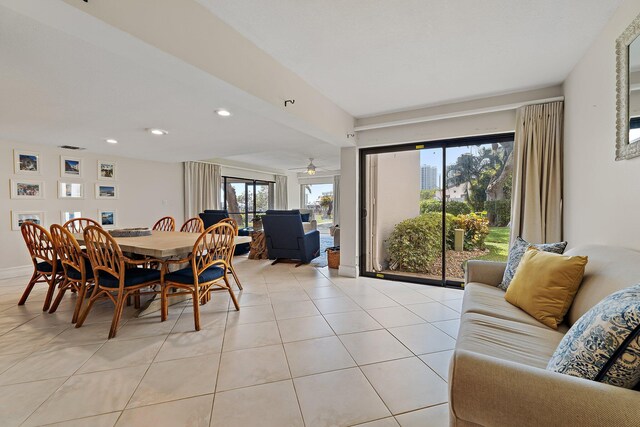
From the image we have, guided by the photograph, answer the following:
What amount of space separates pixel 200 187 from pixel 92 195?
6.71 ft

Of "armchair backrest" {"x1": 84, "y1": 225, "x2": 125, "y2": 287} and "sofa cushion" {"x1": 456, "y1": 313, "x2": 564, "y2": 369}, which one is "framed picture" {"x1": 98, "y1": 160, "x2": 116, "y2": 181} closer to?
"armchair backrest" {"x1": 84, "y1": 225, "x2": 125, "y2": 287}

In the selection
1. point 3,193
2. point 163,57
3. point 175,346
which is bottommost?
point 175,346

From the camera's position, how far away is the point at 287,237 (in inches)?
198

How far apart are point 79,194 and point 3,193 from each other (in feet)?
3.10

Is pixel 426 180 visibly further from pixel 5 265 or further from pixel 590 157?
pixel 5 265

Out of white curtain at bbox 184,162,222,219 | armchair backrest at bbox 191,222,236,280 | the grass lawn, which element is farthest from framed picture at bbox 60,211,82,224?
the grass lawn

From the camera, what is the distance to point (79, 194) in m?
5.09

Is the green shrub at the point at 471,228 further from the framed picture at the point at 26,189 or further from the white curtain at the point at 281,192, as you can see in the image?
the framed picture at the point at 26,189

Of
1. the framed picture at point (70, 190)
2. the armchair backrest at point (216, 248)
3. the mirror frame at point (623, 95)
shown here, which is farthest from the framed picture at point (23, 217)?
the mirror frame at point (623, 95)

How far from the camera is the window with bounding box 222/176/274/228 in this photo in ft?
25.6

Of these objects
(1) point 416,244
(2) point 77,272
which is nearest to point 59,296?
(2) point 77,272

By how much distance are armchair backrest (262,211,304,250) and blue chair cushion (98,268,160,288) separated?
8.15 ft

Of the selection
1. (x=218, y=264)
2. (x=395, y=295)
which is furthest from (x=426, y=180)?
(x=218, y=264)

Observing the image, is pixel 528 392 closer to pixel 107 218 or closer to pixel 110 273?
pixel 110 273
